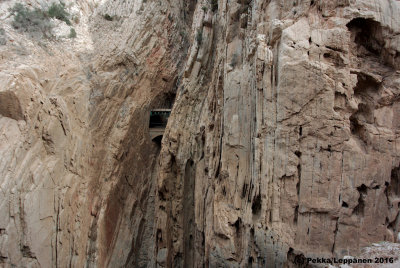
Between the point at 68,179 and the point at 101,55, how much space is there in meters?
6.36

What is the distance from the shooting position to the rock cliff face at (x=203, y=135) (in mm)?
8086

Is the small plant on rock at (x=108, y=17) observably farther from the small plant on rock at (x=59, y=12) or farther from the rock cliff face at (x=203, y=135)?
the small plant on rock at (x=59, y=12)

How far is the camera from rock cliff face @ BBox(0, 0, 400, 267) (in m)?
8.09

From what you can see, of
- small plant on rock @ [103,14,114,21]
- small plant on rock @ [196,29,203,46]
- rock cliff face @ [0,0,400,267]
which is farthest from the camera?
small plant on rock @ [103,14,114,21]

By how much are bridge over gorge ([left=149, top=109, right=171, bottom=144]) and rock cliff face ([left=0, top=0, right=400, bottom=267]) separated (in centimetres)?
48

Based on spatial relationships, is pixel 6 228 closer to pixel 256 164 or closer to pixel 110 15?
pixel 256 164

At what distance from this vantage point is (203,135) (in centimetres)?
1288

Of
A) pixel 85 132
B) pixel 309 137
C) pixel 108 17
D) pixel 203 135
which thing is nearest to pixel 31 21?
pixel 108 17

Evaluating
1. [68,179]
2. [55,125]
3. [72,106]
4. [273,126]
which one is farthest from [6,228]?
[273,126]

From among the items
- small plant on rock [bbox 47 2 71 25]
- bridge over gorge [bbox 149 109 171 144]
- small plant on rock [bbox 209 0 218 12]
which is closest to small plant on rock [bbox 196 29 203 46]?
small plant on rock [bbox 209 0 218 12]

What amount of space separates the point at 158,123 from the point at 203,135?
195 inches

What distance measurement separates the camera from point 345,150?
8039mm

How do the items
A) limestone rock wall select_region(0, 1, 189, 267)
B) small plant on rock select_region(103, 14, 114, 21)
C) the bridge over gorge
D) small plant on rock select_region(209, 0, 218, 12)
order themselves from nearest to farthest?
1. limestone rock wall select_region(0, 1, 189, 267)
2. small plant on rock select_region(209, 0, 218, 12)
3. small plant on rock select_region(103, 14, 114, 21)
4. the bridge over gorge

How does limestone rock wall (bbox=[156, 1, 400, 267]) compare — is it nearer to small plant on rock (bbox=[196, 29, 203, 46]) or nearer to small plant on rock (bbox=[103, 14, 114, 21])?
small plant on rock (bbox=[196, 29, 203, 46])
